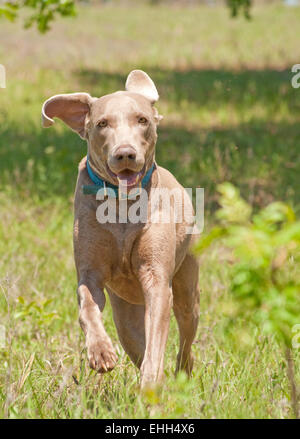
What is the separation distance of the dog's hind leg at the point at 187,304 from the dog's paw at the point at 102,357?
1.12m

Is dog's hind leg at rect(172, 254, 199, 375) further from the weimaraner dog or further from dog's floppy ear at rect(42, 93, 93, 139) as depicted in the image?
dog's floppy ear at rect(42, 93, 93, 139)

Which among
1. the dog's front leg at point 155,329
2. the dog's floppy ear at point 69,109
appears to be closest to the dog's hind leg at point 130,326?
the dog's front leg at point 155,329

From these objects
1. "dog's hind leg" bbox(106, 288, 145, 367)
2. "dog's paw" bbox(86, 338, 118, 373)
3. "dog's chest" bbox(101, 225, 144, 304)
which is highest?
"dog's chest" bbox(101, 225, 144, 304)

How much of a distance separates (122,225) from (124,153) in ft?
1.49

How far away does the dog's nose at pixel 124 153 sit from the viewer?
3402 mm

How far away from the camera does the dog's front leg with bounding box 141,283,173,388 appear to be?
335 cm

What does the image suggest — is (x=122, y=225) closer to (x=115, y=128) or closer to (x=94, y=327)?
(x=115, y=128)

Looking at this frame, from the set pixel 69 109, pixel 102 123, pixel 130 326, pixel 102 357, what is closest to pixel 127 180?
pixel 102 123

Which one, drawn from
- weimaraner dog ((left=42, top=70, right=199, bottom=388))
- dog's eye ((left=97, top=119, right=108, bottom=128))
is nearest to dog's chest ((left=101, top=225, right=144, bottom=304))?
weimaraner dog ((left=42, top=70, right=199, bottom=388))

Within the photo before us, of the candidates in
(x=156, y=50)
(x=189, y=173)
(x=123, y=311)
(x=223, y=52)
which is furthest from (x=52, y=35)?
(x=123, y=311)

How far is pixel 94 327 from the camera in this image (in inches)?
131

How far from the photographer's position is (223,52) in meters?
20.8

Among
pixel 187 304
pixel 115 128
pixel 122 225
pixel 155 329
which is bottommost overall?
A: pixel 155 329

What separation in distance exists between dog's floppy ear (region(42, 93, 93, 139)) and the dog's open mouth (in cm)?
54
